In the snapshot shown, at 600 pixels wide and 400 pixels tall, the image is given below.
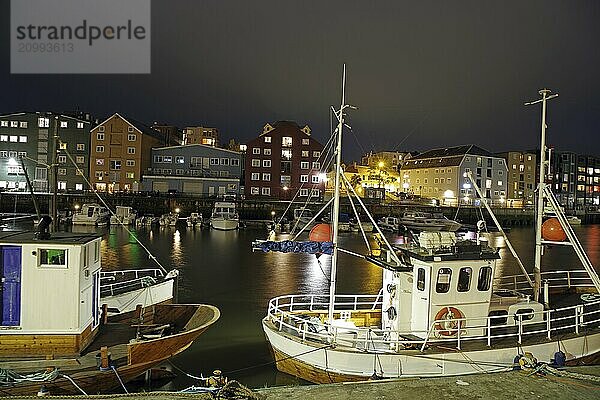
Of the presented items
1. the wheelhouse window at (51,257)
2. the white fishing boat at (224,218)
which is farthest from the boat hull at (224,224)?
the wheelhouse window at (51,257)

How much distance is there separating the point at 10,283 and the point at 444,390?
8935mm

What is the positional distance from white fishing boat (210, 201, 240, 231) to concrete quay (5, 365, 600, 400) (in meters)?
53.8

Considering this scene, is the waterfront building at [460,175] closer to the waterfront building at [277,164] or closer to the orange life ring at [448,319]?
the waterfront building at [277,164]

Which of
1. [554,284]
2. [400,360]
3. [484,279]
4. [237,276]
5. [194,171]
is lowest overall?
[237,276]

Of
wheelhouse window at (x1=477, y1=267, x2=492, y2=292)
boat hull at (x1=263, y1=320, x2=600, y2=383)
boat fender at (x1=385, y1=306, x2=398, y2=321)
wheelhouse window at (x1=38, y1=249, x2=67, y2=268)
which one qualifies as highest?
wheelhouse window at (x1=38, y1=249, x2=67, y2=268)

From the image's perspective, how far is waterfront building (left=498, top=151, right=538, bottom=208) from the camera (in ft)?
327

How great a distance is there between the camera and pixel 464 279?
41.5 ft

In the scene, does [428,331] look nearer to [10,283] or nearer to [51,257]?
[51,257]

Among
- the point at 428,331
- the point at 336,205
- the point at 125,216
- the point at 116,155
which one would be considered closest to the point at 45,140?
the point at 116,155

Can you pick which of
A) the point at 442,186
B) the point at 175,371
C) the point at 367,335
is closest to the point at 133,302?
the point at 175,371

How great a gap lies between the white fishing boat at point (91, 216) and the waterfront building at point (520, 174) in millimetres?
74606

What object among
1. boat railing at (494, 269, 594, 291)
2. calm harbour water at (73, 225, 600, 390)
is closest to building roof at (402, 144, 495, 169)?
calm harbour water at (73, 225, 600, 390)

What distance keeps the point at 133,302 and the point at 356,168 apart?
326 ft

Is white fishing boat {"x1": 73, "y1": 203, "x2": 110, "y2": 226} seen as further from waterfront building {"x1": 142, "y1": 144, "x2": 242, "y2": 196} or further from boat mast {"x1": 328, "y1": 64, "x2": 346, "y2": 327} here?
boat mast {"x1": 328, "y1": 64, "x2": 346, "y2": 327}
